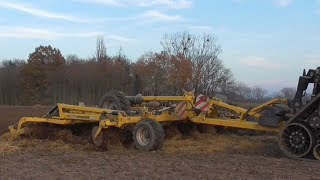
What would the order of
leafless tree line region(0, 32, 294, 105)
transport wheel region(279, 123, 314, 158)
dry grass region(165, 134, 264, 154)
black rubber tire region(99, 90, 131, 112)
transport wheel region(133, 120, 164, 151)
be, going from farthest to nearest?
leafless tree line region(0, 32, 294, 105) → black rubber tire region(99, 90, 131, 112) → dry grass region(165, 134, 264, 154) → transport wheel region(133, 120, 164, 151) → transport wheel region(279, 123, 314, 158)

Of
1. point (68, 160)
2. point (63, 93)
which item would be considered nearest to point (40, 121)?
point (68, 160)

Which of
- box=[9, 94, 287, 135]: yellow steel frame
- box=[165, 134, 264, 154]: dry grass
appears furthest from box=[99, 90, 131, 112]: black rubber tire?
box=[165, 134, 264, 154]: dry grass

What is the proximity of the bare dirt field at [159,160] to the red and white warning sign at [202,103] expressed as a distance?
2.58ft

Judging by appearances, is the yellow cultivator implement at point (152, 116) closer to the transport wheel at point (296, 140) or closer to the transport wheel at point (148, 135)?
the transport wheel at point (148, 135)

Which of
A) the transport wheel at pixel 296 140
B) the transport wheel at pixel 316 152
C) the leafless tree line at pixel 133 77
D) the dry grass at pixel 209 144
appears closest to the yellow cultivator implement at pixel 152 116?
the dry grass at pixel 209 144

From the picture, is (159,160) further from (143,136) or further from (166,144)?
(166,144)

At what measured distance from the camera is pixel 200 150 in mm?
11109

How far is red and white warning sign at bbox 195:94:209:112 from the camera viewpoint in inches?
497

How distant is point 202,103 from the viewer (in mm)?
12734

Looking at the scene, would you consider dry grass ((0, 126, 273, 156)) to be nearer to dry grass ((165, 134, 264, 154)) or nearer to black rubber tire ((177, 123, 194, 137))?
dry grass ((165, 134, 264, 154))

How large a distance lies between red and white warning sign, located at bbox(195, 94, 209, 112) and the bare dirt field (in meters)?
0.79

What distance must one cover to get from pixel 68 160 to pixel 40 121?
357cm

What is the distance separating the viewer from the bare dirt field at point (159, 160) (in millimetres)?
7895

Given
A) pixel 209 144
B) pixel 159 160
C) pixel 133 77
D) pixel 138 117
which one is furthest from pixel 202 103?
pixel 133 77
